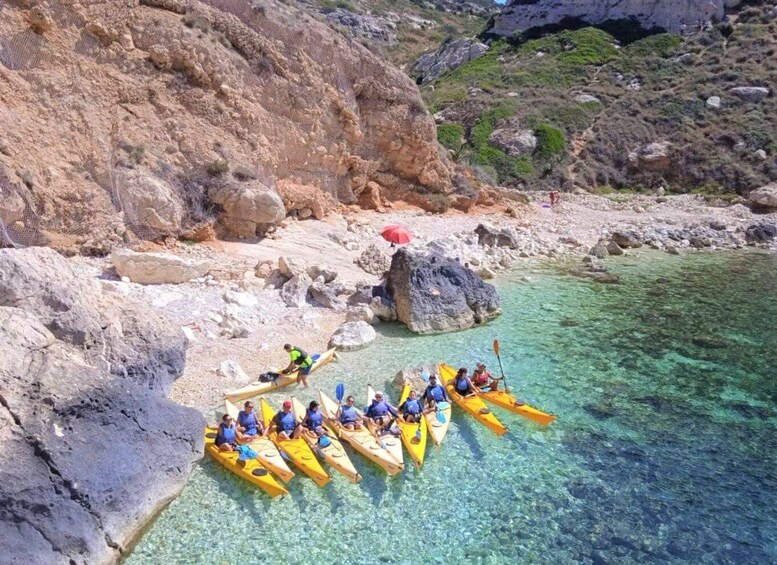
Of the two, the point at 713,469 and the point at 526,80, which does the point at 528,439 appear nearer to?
the point at 713,469

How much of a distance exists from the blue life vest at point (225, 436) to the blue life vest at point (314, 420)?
138cm

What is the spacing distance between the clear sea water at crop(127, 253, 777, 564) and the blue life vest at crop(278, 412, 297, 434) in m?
1.17

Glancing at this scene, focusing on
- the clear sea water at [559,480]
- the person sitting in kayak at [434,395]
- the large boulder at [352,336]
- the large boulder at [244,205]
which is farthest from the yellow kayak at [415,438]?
the large boulder at [244,205]

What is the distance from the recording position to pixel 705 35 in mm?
57594

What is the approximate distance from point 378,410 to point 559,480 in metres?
3.53

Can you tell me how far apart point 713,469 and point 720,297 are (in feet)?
41.3

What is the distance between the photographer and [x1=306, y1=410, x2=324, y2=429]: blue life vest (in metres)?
10.4

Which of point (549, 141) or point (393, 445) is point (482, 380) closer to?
point (393, 445)

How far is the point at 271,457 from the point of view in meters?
9.54

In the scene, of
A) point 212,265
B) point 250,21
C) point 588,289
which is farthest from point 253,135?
point 588,289

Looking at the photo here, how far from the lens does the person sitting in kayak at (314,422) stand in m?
10.3

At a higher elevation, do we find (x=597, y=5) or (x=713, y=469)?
(x=597, y=5)

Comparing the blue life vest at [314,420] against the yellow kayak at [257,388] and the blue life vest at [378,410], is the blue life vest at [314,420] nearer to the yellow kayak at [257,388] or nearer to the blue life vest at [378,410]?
the blue life vest at [378,410]

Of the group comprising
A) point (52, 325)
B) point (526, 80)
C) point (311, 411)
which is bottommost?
point (311, 411)
